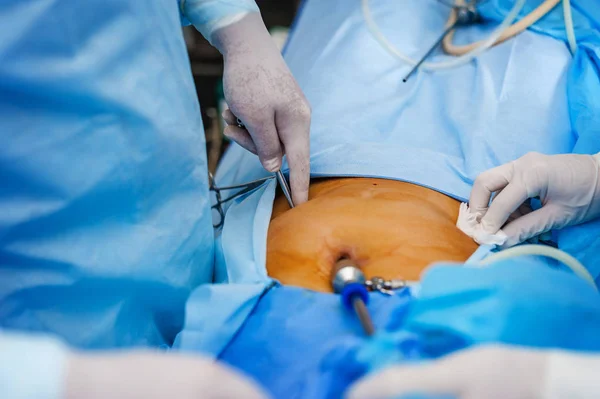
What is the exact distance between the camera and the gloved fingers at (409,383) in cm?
44

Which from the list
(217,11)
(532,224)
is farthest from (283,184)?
(532,224)

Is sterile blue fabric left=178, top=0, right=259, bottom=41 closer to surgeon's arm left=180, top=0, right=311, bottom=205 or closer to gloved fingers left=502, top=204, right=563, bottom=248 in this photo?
surgeon's arm left=180, top=0, right=311, bottom=205

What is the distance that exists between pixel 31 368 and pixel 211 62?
2.33 meters

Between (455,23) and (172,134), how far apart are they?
3.15 feet

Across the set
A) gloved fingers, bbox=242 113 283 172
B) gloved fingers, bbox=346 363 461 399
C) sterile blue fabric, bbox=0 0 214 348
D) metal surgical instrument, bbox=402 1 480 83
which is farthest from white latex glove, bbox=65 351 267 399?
metal surgical instrument, bbox=402 1 480 83

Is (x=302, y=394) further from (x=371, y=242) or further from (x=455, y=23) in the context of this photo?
(x=455, y=23)

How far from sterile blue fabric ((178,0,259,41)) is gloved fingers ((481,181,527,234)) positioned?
1.87 ft

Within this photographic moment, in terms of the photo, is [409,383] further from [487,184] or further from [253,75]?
[253,75]

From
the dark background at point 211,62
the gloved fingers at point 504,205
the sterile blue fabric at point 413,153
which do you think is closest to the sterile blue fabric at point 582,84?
the sterile blue fabric at point 413,153

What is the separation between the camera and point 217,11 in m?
0.91

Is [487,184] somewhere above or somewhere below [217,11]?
below

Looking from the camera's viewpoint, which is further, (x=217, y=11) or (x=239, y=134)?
(x=239, y=134)

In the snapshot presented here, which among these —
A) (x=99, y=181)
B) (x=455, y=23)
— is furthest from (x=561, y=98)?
(x=99, y=181)

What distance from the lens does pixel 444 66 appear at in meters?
1.26
